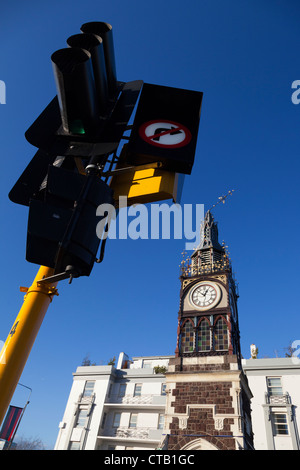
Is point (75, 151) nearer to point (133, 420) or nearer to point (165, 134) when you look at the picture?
point (165, 134)

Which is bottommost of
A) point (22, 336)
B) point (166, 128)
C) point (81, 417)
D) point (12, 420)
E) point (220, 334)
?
point (22, 336)

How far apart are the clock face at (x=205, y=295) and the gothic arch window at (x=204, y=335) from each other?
1088 mm

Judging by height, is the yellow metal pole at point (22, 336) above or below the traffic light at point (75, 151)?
below

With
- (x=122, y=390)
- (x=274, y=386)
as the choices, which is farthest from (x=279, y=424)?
(x=122, y=390)

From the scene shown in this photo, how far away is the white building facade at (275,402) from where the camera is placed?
28.0 meters

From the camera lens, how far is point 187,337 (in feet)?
71.9

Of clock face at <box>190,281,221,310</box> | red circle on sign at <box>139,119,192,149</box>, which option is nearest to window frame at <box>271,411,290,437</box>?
clock face at <box>190,281,221,310</box>

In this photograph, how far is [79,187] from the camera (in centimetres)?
321

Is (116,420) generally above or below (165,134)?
above

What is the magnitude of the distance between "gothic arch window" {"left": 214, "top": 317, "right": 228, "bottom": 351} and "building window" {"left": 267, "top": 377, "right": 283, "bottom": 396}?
51.0 ft

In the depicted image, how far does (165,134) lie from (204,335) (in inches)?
778

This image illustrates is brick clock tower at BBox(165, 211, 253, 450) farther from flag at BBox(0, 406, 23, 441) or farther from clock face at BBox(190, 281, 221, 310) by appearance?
flag at BBox(0, 406, 23, 441)

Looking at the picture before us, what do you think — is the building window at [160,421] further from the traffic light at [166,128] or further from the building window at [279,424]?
the traffic light at [166,128]

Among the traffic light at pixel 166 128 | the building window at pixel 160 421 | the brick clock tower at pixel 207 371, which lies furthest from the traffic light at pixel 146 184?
the building window at pixel 160 421
